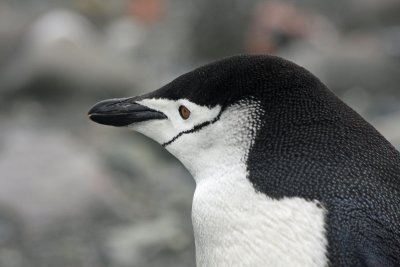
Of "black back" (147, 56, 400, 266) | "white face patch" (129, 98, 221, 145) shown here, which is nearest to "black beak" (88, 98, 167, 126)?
"white face patch" (129, 98, 221, 145)

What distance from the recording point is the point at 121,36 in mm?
8805

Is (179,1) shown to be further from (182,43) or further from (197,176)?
(197,176)

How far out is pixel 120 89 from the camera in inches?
264

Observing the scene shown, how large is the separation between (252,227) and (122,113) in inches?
18.4

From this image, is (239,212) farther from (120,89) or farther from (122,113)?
(120,89)

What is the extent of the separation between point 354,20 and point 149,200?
4252 mm

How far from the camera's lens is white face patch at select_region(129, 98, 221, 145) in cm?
202

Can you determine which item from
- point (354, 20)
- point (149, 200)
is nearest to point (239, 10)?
point (354, 20)

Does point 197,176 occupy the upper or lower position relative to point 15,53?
lower

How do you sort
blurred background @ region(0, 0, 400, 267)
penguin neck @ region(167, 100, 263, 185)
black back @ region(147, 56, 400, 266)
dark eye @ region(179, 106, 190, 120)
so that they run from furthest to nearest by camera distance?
blurred background @ region(0, 0, 400, 267)
dark eye @ region(179, 106, 190, 120)
penguin neck @ region(167, 100, 263, 185)
black back @ region(147, 56, 400, 266)

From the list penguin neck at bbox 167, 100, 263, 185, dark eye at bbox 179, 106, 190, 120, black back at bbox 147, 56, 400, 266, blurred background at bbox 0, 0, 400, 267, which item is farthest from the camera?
blurred background at bbox 0, 0, 400, 267

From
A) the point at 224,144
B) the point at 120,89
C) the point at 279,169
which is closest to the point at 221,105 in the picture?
the point at 224,144

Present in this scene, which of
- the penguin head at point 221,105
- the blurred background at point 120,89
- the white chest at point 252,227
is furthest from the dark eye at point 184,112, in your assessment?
the blurred background at point 120,89

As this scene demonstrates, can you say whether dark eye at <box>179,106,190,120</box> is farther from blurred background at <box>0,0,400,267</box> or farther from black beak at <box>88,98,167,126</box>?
blurred background at <box>0,0,400,267</box>
